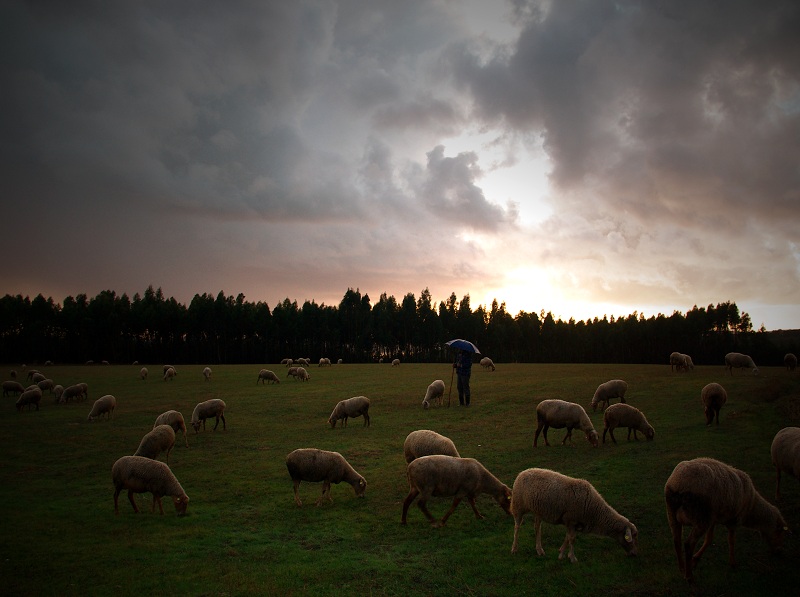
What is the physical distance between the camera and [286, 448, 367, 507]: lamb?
13570 millimetres

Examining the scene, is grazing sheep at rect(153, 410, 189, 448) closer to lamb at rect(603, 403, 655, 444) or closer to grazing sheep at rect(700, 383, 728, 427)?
lamb at rect(603, 403, 655, 444)

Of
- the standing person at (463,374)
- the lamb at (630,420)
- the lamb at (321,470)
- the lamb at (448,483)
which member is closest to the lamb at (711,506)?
the lamb at (448,483)

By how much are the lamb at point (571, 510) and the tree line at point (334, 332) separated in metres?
101

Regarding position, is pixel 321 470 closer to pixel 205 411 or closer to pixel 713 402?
pixel 205 411

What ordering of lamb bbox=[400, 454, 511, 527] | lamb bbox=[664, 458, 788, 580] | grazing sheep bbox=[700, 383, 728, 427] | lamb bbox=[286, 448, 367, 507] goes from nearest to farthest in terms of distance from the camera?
lamb bbox=[664, 458, 788, 580]
lamb bbox=[400, 454, 511, 527]
lamb bbox=[286, 448, 367, 507]
grazing sheep bbox=[700, 383, 728, 427]

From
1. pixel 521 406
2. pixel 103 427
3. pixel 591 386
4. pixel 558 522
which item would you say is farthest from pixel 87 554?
pixel 591 386

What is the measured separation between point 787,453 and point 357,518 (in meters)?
10.7

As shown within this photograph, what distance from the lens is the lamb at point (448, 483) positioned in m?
11.4

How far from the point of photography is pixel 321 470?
13.7 metres

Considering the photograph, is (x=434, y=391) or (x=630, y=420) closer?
(x=630, y=420)

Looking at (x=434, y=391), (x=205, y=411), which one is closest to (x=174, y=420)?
(x=205, y=411)

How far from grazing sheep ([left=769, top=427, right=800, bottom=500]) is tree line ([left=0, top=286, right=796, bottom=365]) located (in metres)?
101

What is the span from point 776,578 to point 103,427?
29181 mm

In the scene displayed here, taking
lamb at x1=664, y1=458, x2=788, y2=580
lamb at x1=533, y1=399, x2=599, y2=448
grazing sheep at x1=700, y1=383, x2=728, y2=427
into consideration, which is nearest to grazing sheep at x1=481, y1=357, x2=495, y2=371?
grazing sheep at x1=700, y1=383, x2=728, y2=427
